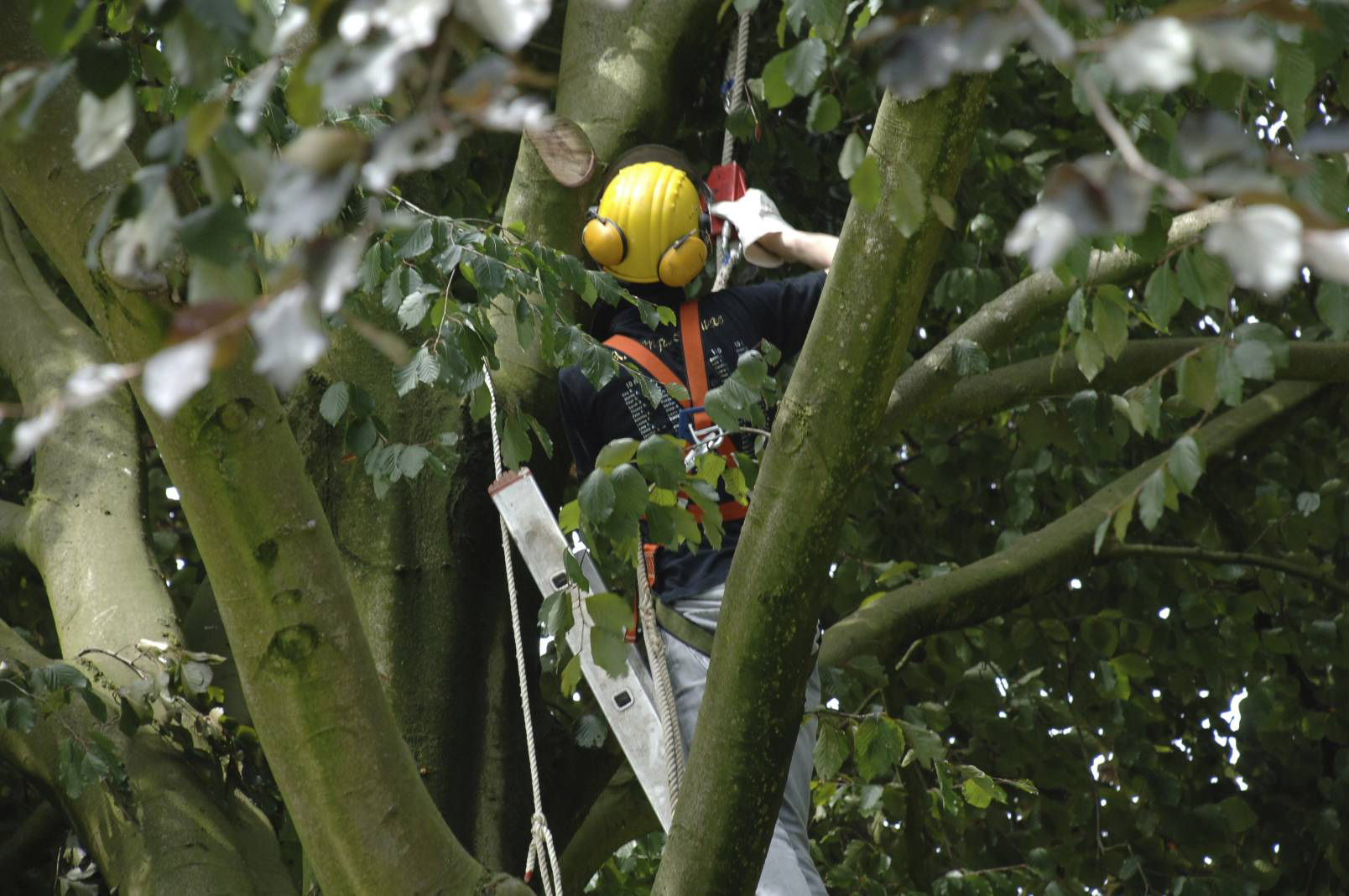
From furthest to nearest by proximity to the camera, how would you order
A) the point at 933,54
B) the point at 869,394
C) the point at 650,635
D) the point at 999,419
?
the point at 999,419, the point at 650,635, the point at 869,394, the point at 933,54

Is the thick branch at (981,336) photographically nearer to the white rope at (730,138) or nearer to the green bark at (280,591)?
the white rope at (730,138)

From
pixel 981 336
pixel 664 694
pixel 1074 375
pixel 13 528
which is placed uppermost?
pixel 981 336

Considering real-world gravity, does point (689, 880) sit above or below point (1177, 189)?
below

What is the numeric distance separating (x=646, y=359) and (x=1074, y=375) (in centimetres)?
116

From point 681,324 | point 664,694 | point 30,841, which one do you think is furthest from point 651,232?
point 30,841

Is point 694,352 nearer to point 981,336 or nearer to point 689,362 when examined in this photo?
point 689,362

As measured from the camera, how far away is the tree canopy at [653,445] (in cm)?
97

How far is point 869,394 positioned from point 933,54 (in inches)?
43.9

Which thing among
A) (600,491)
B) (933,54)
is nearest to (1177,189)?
(933,54)

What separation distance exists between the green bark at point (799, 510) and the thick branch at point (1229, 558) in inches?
90.4

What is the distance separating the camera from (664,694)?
8.79 ft

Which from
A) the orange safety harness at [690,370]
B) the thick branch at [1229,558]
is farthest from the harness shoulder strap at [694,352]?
the thick branch at [1229,558]

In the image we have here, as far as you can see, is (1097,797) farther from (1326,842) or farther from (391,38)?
(391,38)

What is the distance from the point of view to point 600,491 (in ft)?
7.29
